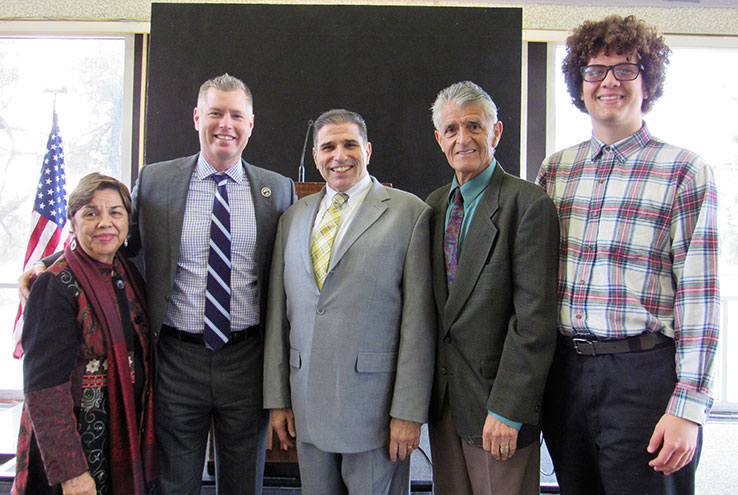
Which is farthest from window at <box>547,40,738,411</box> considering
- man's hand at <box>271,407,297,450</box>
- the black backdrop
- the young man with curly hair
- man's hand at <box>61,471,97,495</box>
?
man's hand at <box>61,471,97,495</box>

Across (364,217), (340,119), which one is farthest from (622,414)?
(340,119)

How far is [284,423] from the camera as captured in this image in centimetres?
176

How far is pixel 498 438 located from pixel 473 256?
1.74 feet

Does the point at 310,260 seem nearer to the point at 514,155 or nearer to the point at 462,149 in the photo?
the point at 462,149

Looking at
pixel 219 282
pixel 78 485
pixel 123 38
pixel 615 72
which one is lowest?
pixel 78 485

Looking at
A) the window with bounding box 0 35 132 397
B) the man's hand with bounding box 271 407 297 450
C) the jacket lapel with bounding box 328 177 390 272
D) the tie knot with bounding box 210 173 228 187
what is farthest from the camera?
the window with bounding box 0 35 132 397

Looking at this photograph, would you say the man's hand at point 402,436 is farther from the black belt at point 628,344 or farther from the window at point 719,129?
the window at point 719,129

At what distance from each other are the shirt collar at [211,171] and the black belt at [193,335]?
1.92 ft

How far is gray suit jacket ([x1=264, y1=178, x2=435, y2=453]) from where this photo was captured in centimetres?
159

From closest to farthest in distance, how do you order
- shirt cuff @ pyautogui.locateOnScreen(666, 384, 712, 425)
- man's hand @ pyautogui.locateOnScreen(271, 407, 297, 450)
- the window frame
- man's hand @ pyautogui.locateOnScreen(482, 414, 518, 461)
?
1. shirt cuff @ pyautogui.locateOnScreen(666, 384, 712, 425)
2. man's hand @ pyautogui.locateOnScreen(482, 414, 518, 461)
3. man's hand @ pyautogui.locateOnScreen(271, 407, 297, 450)
4. the window frame

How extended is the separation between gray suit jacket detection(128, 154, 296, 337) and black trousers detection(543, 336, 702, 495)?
1.14 m

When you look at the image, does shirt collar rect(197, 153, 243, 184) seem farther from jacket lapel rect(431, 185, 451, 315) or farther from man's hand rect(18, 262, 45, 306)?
jacket lapel rect(431, 185, 451, 315)

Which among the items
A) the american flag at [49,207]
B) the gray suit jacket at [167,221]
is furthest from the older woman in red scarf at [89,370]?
the american flag at [49,207]

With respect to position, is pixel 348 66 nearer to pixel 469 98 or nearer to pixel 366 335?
pixel 469 98
